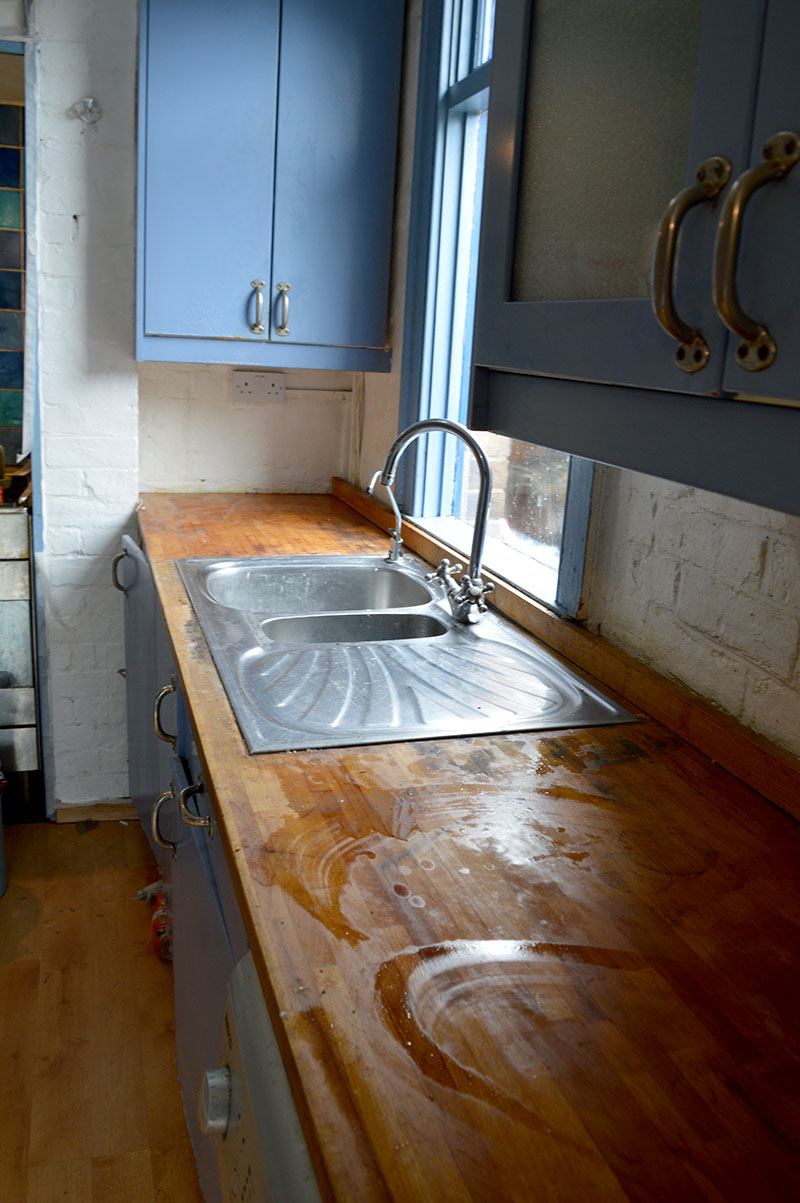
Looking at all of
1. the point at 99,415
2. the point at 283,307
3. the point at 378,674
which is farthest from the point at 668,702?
the point at 99,415

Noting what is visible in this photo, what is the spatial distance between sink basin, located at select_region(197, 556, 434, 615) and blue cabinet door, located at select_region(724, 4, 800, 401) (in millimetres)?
1470

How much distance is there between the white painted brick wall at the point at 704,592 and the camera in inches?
45.9

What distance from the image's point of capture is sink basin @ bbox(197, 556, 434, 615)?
211 centimetres

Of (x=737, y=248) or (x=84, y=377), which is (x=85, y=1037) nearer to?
Answer: (x=84, y=377)

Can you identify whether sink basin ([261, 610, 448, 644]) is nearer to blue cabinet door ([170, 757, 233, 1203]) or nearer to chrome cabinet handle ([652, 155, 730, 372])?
blue cabinet door ([170, 757, 233, 1203])

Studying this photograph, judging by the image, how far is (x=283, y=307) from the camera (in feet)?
8.40

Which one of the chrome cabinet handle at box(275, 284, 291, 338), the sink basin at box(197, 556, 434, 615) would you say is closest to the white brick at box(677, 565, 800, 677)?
the sink basin at box(197, 556, 434, 615)

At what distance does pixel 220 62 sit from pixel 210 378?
33.7 inches

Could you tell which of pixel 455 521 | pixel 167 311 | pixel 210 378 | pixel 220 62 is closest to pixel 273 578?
pixel 455 521

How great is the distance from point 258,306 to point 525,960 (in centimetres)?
209

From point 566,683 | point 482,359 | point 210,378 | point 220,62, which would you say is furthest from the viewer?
point 210,378

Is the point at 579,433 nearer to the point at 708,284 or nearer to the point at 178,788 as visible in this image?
the point at 708,284

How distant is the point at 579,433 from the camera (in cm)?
89

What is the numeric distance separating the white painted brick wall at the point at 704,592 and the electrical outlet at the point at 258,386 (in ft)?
5.39
